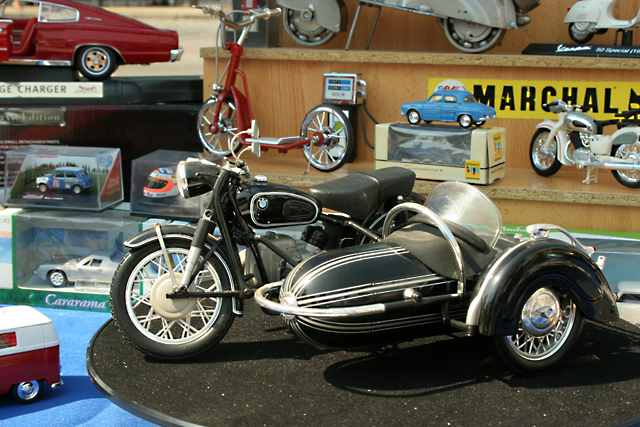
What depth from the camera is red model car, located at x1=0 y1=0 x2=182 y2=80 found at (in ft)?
9.88

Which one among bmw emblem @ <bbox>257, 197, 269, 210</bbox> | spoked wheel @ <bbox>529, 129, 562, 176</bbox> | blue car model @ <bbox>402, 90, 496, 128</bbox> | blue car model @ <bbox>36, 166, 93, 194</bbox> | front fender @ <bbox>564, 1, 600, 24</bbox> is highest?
front fender @ <bbox>564, 1, 600, 24</bbox>

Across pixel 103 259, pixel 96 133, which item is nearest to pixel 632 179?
pixel 103 259

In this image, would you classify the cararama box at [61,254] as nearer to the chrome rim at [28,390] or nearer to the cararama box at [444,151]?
the chrome rim at [28,390]

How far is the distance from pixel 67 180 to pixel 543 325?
208 centimetres

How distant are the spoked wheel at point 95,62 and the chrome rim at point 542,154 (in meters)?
2.08

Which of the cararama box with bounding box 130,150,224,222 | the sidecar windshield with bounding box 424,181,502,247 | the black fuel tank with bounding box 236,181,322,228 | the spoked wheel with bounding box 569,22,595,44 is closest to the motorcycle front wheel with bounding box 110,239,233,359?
the black fuel tank with bounding box 236,181,322,228

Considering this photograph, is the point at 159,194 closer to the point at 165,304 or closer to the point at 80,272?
the point at 80,272

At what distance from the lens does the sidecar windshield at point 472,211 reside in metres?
1.59

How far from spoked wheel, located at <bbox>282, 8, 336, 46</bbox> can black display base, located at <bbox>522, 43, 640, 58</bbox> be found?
3.19ft

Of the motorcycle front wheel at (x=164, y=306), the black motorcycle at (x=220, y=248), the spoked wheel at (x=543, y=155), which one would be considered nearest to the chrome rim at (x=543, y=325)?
the black motorcycle at (x=220, y=248)

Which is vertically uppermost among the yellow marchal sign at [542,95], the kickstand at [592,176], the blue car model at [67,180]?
the yellow marchal sign at [542,95]

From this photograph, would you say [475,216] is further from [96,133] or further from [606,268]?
[96,133]

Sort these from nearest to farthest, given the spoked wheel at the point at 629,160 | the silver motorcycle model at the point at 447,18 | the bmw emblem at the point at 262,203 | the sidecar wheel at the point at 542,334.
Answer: the sidecar wheel at the point at 542,334
the bmw emblem at the point at 262,203
the spoked wheel at the point at 629,160
the silver motorcycle model at the point at 447,18

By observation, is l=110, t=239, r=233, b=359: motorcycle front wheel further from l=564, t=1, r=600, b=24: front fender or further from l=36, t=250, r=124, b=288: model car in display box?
l=564, t=1, r=600, b=24: front fender
